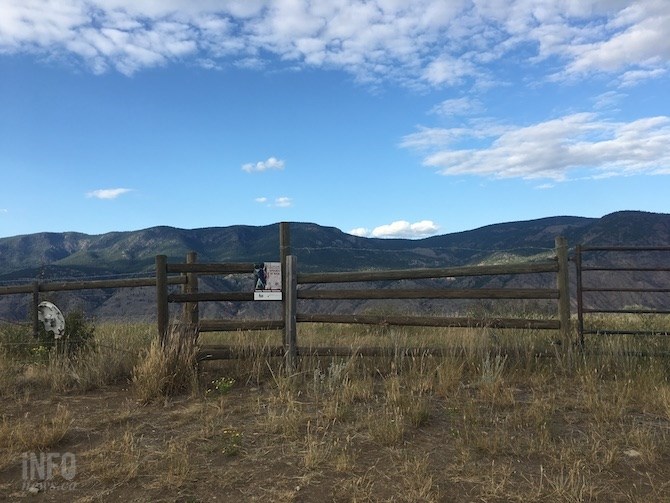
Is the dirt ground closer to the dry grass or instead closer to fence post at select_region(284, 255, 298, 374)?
the dry grass

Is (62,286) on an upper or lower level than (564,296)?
upper

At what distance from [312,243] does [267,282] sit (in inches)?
4867

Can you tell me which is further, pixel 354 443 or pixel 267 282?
pixel 267 282

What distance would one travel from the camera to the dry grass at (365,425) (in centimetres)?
367

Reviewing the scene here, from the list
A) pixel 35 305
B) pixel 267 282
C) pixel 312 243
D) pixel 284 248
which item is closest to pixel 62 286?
pixel 35 305

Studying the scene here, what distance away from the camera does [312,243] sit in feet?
428

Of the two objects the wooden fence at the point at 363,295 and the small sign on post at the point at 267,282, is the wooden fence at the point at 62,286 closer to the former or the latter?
the wooden fence at the point at 363,295

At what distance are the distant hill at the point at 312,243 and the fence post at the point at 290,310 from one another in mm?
69731

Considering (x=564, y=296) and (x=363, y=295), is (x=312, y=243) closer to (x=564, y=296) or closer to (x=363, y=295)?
(x=363, y=295)

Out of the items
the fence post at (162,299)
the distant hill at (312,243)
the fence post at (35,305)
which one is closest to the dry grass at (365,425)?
the fence post at (162,299)

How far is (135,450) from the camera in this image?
4297 mm

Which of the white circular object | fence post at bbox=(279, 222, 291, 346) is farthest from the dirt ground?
the white circular object

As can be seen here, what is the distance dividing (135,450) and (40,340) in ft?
17.4

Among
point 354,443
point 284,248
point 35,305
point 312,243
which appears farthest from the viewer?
point 312,243
